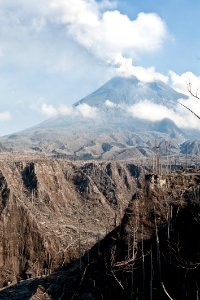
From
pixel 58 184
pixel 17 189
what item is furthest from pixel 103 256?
pixel 58 184

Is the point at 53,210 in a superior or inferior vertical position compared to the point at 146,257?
superior

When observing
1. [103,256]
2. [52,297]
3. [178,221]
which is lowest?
[52,297]

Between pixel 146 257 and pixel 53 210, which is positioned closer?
pixel 146 257

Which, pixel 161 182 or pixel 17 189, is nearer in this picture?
pixel 161 182

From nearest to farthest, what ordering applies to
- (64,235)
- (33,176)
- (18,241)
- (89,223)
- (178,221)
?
1. (178,221)
2. (18,241)
3. (64,235)
4. (89,223)
5. (33,176)

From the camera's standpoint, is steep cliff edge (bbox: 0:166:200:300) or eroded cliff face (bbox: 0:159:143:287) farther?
eroded cliff face (bbox: 0:159:143:287)

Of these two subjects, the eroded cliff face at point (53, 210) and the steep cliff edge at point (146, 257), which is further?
the eroded cliff face at point (53, 210)

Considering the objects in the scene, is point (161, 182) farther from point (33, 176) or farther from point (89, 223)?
point (33, 176)

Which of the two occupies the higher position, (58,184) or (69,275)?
(58,184)
